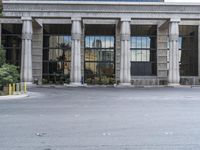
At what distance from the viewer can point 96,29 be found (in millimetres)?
63688

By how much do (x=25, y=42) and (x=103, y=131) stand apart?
144 feet

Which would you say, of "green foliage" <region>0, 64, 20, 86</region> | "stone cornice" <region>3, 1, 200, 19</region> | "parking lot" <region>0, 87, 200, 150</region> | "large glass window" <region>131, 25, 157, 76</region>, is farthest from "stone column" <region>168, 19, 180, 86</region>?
"parking lot" <region>0, 87, 200, 150</region>

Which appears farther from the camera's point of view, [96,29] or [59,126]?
[96,29]

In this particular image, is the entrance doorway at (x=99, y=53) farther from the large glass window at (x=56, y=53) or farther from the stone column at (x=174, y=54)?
the stone column at (x=174, y=54)

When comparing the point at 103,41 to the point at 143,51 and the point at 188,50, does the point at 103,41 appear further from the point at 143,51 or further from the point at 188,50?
the point at 188,50

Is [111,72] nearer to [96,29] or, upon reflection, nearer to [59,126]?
[96,29]

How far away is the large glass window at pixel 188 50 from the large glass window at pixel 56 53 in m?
Answer: 20.2

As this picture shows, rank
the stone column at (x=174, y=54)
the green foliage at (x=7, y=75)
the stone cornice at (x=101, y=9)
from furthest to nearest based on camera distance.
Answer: the stone column at (x=174, y=54) < the stone cornice at (x=101, y=9) < the green foliage at (x=7, y=75)

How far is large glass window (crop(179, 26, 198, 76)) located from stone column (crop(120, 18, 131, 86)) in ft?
48.2

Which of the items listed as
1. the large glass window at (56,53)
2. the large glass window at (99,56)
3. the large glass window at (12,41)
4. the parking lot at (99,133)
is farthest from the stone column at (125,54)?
the parking lot at (99,133)

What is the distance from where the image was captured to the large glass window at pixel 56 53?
6288 cm

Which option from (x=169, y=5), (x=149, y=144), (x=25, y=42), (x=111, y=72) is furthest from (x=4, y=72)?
(x=111, y=72)

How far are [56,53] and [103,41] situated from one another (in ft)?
28.5

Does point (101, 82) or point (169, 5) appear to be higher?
point (169, 5)
